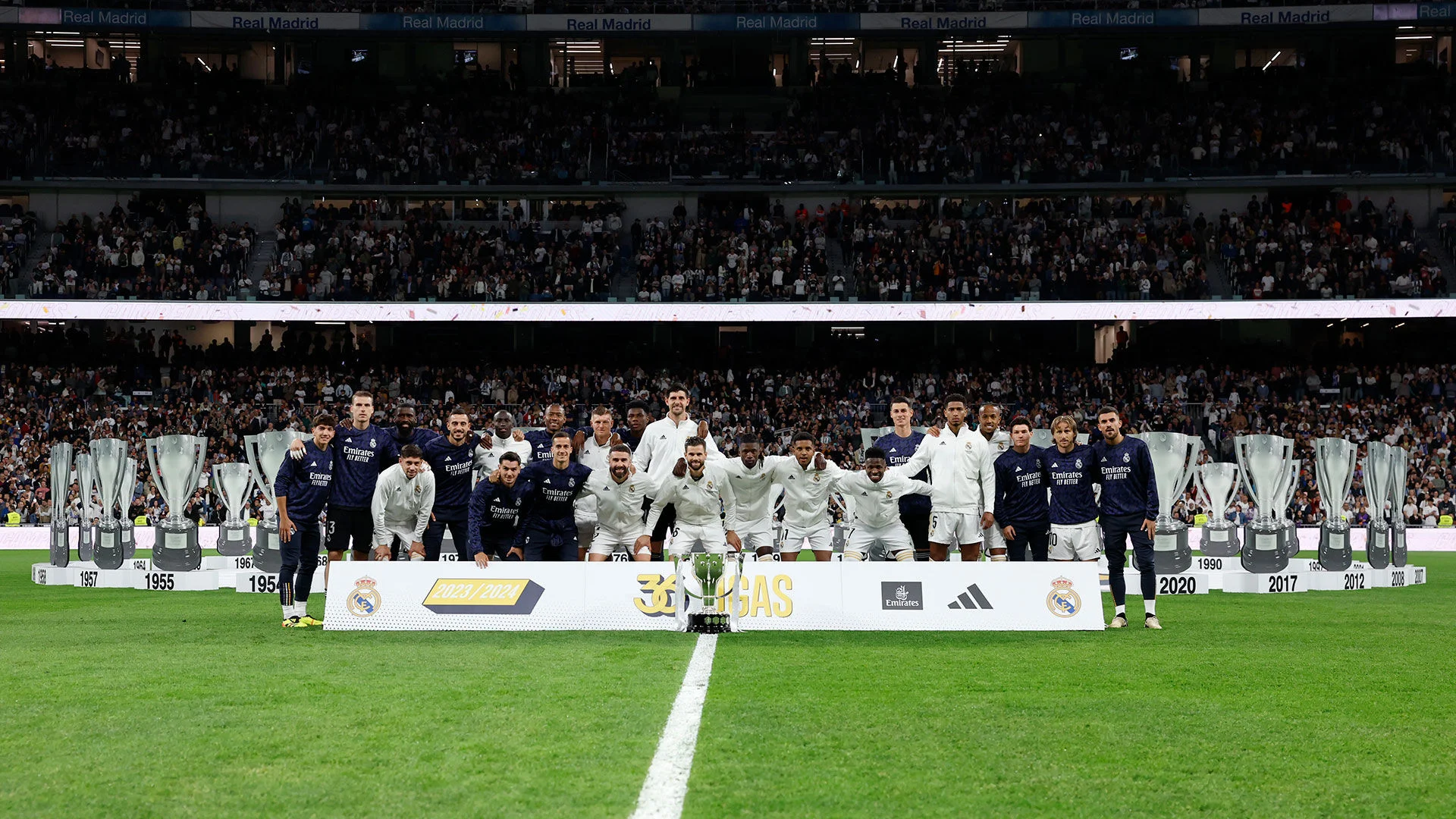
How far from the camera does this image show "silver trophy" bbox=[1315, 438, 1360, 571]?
20.8 meters

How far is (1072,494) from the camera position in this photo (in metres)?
13.4

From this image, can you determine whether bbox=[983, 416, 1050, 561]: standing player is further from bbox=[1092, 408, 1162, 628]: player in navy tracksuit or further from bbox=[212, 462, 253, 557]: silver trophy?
bbox=[212, 462, 253, 557]: silver trophy

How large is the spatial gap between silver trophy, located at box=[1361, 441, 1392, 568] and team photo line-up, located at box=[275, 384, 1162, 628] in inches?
375

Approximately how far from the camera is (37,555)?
90.7 feet

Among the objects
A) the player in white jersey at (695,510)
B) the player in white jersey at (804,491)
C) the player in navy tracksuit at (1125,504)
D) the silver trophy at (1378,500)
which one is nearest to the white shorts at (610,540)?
the player in white jersey at (695,510)

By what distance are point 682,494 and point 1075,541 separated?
4.04 m

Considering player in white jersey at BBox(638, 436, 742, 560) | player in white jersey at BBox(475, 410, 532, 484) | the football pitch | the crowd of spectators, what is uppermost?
the crowd of spectators

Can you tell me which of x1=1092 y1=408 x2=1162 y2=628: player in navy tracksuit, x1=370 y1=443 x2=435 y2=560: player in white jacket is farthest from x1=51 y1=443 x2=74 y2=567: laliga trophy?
x1=1092 y1=408 x2=1162 y2=628: player in navy tracksuit

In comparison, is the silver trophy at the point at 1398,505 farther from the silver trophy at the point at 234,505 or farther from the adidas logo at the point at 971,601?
the silver trophy at the point at 234,505

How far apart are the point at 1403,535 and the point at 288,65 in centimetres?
4201

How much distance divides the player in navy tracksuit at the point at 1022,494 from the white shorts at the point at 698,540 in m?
2.95

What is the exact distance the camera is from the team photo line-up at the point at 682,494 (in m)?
12.9

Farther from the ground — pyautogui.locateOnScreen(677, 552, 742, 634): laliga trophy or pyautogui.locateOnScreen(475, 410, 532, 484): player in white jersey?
pyautogui.locateOnScreen(475, 410, 532, 484): player in white jersey

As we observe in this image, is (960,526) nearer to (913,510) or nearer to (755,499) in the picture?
(913,510)
